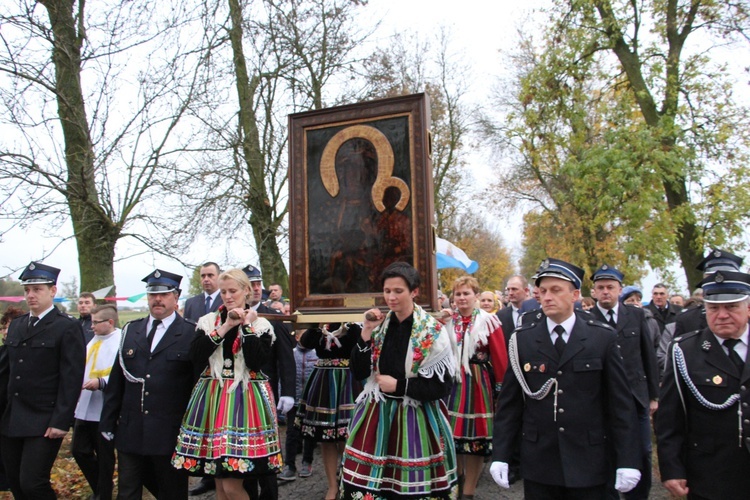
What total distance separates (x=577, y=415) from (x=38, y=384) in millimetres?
4374

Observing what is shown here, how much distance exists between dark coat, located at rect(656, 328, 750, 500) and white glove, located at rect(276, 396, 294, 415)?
2923mm

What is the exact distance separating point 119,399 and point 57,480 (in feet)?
9.47

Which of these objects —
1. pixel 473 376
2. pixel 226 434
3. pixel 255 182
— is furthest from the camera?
pixel 255 182

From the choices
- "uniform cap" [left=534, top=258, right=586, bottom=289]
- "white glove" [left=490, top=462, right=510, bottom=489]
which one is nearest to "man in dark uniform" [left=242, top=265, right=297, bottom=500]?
"white glove" [left=490, top=462, right=510, bottom=489]

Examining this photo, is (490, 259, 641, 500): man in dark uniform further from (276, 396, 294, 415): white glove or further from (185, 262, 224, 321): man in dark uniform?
(185, 262, 224, 321): man in dark uniform

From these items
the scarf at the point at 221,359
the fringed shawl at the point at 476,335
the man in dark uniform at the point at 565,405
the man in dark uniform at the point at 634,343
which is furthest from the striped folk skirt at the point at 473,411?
the man in dark uniform at the point at 565,405

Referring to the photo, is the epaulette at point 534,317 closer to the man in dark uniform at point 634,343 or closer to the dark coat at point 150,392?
the man in dark uniform at point 634,343

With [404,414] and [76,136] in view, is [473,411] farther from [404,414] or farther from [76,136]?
[76,136]

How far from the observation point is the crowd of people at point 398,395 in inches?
136

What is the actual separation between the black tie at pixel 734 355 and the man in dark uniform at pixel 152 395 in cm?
383

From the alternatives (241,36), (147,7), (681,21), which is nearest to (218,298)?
(147,7)

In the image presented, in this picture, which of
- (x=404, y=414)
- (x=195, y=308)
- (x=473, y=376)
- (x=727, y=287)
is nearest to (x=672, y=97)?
(x=473, y=376)

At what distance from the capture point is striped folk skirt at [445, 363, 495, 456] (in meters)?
6.18

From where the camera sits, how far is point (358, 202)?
5.14 meters
